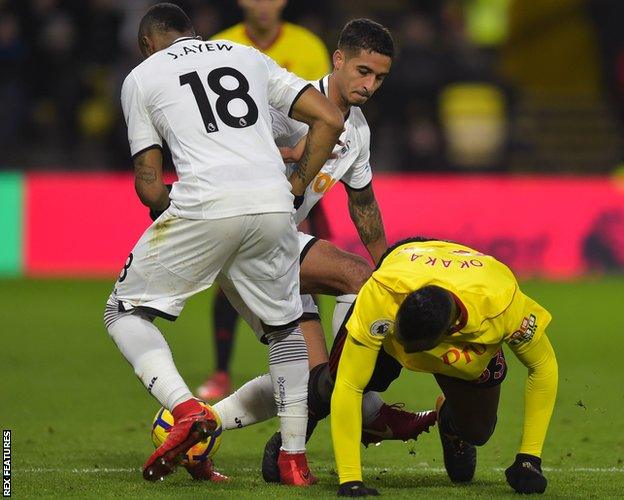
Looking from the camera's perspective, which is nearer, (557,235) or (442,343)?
(442,343)

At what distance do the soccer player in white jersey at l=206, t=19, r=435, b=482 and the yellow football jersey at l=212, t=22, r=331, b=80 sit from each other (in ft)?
6.01

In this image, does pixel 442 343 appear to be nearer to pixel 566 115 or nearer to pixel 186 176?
pixel 186 176

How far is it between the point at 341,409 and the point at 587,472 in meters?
1.63

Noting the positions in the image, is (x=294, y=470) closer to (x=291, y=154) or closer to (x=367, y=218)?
(x=291, y=154)

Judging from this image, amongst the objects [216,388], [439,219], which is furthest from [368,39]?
[439,219]

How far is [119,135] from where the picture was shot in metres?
16.8

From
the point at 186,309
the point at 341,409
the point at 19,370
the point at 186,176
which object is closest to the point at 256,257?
the point at 186,176

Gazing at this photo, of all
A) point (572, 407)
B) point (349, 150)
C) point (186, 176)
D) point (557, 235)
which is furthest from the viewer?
point (557, 235)

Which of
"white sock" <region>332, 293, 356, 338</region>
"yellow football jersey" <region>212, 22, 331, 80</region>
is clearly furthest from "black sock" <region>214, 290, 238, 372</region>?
"white sock" <region>332, 293, 356, 338</region>

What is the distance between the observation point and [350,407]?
5402 millimetres

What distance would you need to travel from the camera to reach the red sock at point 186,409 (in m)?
5.62

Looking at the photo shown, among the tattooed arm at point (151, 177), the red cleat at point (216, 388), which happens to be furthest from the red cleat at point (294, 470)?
the red cleat at point (216, 388)

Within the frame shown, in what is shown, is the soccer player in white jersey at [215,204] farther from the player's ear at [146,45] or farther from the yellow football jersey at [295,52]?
the yellow football jersey at [295,52]

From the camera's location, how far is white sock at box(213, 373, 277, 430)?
655 centimetres
